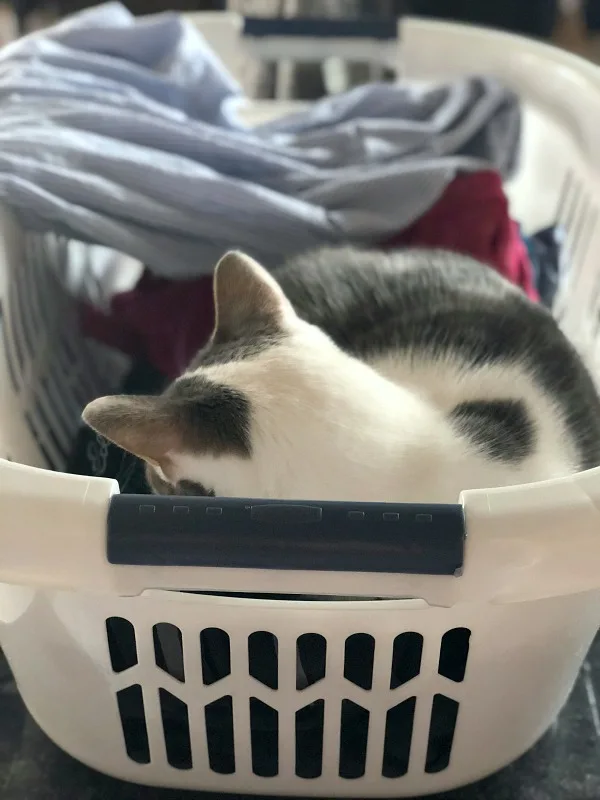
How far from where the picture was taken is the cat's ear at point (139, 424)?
53cm

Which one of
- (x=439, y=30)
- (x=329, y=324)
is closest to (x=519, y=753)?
(x=329, y=324)

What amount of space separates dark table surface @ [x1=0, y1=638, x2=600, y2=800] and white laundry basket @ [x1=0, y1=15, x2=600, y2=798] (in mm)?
46

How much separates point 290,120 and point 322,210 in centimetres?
24

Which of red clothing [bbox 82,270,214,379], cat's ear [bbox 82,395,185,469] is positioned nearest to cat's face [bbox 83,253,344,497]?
cat's ear [bbox 82,395,185,469]

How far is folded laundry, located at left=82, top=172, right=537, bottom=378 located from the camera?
971 millimetres

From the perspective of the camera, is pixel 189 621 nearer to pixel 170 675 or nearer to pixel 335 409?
pixel 170 675

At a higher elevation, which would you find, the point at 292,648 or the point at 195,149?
the point at 195,149

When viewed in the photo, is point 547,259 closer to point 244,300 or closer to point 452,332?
point 452,332

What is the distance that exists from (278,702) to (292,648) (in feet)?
0.19

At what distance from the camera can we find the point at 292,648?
1.92 feet

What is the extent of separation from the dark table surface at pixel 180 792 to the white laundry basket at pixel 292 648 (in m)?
0.05

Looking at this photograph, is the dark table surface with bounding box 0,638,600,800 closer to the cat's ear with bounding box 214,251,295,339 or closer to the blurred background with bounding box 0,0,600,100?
the cat's ear with bounding box 214,251,295,339

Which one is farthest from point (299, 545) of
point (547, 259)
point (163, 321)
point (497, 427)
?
point (547, 259)

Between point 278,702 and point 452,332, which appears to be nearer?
point 278,702
